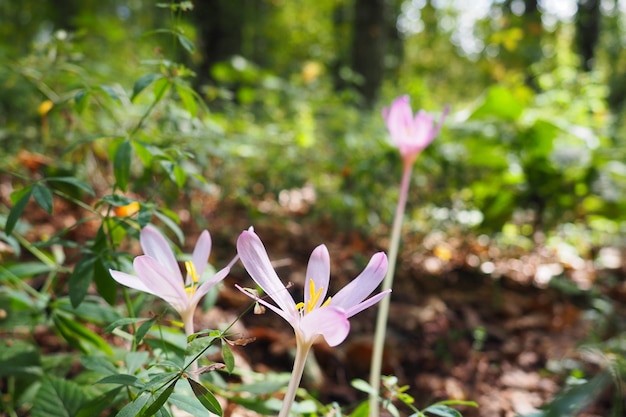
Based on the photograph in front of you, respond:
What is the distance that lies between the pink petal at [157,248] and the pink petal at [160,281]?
50 mm

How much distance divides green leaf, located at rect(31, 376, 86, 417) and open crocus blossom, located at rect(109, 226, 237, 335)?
33 cm

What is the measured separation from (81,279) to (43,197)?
0.55ft

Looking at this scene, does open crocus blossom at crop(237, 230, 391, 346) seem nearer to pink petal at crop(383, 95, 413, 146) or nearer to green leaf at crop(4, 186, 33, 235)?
green leaf at crop(4, 186, 33, 235)

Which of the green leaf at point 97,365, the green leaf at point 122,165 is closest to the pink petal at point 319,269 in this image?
the green leaf at point 97,365

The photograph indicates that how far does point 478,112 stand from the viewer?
108 inches

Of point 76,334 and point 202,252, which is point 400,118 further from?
A: point 76,334

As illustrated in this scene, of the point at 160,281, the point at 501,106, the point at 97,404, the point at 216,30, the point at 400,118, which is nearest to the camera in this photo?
the point at 160,281

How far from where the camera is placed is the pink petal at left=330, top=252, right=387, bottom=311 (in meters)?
0.70

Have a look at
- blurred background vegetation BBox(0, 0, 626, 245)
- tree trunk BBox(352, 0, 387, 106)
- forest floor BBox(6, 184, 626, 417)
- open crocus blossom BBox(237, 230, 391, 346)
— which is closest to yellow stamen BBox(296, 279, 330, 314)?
open crocus blossom BBox(237, 230, 391, 346)

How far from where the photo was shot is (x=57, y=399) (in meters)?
0.98

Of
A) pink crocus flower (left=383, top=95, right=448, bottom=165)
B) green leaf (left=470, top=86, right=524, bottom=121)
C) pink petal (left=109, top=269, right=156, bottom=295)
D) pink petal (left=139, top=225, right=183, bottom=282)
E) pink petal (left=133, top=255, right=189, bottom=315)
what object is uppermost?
green leaf (left=470, top=86, right=524, bottom=121)

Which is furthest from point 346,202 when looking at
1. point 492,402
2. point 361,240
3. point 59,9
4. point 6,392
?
point 59,9

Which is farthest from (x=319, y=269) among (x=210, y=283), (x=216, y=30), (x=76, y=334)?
(x=216, y=30)

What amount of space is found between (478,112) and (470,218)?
0.61 metres
